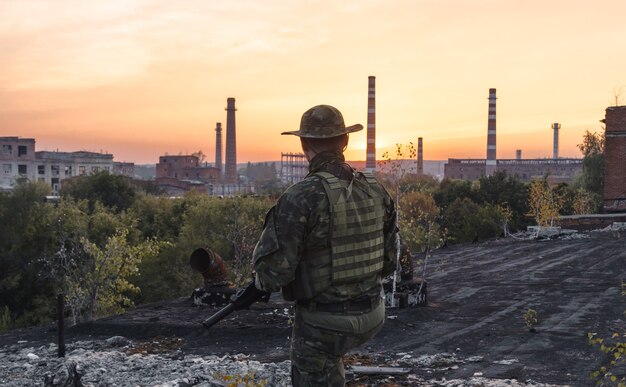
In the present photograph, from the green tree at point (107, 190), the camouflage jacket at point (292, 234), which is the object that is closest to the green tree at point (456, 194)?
the green tree at point (107, 190)

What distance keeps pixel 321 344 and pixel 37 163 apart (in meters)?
84.1

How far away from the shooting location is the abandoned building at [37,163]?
3019 inches

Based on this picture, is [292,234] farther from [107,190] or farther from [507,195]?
[107,190]

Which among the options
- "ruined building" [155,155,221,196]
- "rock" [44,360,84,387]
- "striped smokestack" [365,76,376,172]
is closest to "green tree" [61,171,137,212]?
"striped smokestack" [365,76,376,172]

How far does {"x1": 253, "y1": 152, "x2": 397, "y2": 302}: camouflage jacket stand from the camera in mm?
3488

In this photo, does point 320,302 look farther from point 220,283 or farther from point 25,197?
point 25,197

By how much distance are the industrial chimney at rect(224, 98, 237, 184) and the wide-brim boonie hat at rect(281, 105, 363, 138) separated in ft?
306

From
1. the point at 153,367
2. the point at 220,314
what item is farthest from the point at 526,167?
the point at 220,314

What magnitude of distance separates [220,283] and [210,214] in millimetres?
20422

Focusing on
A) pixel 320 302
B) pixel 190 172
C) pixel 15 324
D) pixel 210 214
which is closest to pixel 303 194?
pixel 320 302

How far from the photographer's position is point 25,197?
35812 mm

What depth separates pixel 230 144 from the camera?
96.1 m

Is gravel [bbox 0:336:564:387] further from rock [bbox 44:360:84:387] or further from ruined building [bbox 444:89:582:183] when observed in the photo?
ruined building [bbox 444:89:582:183]

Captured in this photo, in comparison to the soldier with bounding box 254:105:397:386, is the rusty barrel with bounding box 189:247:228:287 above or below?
below
